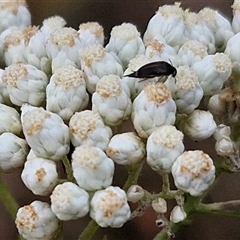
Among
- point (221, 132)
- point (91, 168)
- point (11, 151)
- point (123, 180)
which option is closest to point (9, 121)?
point (11, 151)

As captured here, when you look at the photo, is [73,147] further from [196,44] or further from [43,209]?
[196,44]

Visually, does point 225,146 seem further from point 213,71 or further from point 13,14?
point 13,14

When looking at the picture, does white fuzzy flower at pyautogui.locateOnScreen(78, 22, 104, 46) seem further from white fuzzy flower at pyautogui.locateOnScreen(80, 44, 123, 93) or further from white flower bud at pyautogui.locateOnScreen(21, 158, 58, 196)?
white flower bud at pyautogui.locateOnScreen(21, 158, 58, 196)

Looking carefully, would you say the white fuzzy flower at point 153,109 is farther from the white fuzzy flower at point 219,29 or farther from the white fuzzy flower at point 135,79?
the white fuzzy flower at point 219,29

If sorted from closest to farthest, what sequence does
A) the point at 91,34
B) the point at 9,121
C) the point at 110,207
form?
the point at 110,207
the point at 9,121
the point at 91,34

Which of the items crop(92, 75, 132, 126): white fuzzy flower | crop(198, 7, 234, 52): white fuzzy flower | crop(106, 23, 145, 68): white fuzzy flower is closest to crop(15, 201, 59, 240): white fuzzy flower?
crop(92, 75, 132, 126): white fuzzy flower

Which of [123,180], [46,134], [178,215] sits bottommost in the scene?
[123,180]
